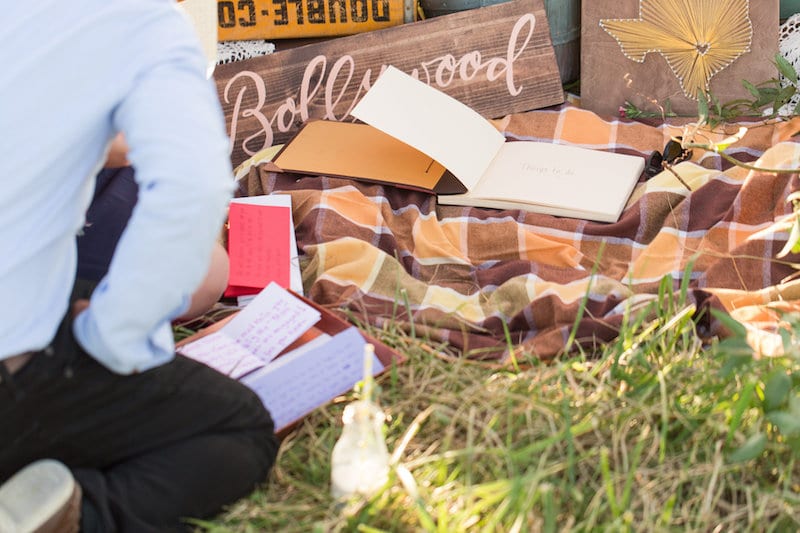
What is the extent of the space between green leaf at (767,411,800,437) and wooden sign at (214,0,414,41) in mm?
1667

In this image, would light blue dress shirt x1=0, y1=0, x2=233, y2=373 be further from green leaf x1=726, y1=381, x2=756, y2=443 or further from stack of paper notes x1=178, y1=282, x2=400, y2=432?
green leaf x1=726, y1=381, x2=756, y2=443

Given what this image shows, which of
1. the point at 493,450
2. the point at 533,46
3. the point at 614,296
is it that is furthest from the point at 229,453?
the point at 533,46

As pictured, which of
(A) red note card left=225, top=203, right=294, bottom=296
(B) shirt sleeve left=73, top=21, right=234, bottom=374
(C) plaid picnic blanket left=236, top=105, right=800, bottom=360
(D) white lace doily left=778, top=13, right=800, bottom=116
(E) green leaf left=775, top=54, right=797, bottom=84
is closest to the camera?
(B) shirt sleeve left=73, top=21, right=234, bottom=374

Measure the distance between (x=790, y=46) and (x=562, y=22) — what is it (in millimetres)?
619

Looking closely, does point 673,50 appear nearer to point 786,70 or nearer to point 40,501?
point 786,70

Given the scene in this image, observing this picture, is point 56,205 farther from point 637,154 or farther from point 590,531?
point 637,154

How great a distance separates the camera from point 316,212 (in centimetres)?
204

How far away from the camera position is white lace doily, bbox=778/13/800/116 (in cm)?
244

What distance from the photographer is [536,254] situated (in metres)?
1.95

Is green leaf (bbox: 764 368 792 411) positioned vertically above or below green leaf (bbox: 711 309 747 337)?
below

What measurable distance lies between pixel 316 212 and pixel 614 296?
0.69m

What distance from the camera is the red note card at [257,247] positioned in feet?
6.06

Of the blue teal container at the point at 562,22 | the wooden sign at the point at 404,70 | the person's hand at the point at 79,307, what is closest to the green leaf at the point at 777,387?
the person's hand at the point at 79,307

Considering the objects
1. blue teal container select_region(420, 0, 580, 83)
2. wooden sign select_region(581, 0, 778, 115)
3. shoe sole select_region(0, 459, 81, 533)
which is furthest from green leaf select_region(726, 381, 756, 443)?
blue teal container select_region(420, 0, 580, 83)
